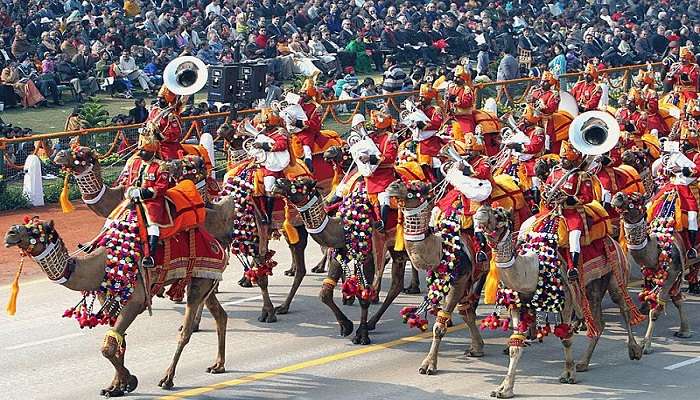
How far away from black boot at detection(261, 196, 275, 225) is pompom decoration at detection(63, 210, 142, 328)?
3.77 m

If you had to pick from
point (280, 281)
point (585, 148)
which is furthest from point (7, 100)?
point (585, 148)

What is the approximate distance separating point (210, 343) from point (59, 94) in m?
18.4

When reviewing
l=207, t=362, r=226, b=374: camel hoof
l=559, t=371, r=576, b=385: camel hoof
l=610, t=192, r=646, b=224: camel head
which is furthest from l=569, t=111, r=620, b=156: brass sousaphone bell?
l=207, t=362, r=226, b=374: camel hoof

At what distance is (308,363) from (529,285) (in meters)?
3.05

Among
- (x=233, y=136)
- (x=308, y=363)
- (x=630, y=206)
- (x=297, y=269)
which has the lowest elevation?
(x=308, y=363)

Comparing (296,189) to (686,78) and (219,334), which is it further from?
(686,78)

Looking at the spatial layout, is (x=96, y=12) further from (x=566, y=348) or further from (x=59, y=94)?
(x=566, y=348)

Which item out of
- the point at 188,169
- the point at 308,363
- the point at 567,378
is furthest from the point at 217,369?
the point at 567,378

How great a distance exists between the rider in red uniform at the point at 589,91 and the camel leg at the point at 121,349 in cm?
1121

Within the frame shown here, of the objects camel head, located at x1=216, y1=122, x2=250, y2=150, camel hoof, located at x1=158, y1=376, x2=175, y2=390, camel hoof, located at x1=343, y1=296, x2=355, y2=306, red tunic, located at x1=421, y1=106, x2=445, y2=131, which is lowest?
camel hoof, located at x1=158, y1=376, x2=175, y2=390

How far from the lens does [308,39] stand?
1598 inches

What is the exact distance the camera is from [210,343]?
17.5 m

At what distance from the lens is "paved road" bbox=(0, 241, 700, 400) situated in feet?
50.8

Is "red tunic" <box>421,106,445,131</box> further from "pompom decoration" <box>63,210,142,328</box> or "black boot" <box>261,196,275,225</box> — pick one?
"pompom decoration" <box>63,210,142,328</box>
